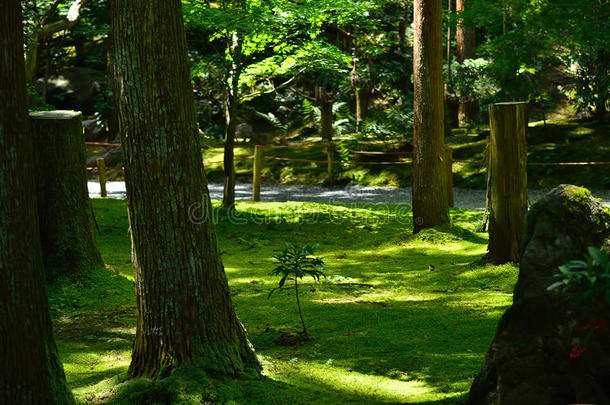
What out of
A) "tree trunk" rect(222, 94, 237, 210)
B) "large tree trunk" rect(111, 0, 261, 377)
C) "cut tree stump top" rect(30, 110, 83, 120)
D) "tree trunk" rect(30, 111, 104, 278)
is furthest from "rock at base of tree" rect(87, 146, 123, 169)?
"large tree trunk" rect(111, 0, 261, 377)

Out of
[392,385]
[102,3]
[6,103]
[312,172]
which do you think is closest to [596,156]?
[312,172]

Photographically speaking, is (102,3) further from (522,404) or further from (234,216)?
(522,404)

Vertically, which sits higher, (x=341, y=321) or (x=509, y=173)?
(x=509, y=173)

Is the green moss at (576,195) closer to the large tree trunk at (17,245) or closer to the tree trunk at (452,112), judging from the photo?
Answer: the large tree trunk at (17,245)

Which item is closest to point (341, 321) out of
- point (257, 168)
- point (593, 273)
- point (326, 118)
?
point (593, 273)

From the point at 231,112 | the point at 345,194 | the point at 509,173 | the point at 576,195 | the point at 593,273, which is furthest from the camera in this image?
the point at 345,194

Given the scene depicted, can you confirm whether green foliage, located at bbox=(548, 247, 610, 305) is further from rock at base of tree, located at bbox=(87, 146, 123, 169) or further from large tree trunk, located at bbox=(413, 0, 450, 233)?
rock at base of tree, located at bbox=(87, 146, 123, 169)

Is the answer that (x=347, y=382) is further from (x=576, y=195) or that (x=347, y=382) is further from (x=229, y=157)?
(x=229, y=157)

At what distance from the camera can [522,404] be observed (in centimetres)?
245

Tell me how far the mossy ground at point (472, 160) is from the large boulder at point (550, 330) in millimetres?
10106

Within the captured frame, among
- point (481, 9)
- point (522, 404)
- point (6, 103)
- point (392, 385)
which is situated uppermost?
point (481, 9)

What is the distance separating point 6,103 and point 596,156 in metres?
13.1

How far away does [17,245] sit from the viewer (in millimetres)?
2619

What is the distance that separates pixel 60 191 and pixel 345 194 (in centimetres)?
880
